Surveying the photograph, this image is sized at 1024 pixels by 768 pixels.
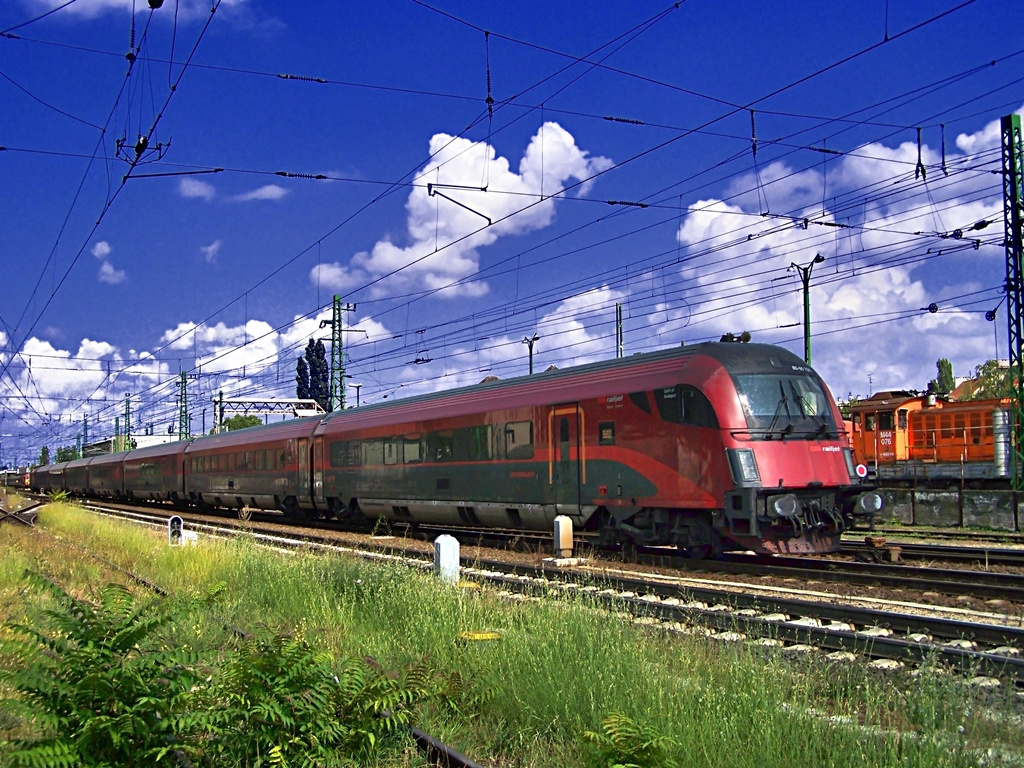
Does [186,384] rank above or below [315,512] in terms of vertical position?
above

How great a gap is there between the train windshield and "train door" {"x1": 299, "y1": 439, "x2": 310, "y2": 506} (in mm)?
16316

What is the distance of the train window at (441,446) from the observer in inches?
Answer: 754

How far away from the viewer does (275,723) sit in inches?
190

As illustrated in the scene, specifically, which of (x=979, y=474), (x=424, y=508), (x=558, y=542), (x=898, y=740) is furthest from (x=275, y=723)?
(x=979, y=474)

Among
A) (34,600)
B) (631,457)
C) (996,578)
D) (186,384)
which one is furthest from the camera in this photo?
(186,384)

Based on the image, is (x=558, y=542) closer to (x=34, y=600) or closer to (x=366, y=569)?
(x=366, y=569)

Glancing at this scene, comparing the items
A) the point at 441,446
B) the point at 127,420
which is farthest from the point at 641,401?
the point at 127,420

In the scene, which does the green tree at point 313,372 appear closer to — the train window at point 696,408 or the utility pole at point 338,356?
the utility pole at point 338,356

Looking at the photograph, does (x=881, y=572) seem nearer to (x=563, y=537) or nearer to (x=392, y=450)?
(x=563, y=537)

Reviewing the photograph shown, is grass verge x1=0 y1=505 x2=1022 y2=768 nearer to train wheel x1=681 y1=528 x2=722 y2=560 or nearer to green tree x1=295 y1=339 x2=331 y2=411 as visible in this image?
train wheel x1=681 y1=528 x2=722 y2=560

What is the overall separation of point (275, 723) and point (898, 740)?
10.6 feet

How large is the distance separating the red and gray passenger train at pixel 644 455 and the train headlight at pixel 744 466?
16mm

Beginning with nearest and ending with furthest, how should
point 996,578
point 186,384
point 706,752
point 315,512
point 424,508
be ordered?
point 706,752, point 996,578, point 424,508, point 315,512, point 186,384

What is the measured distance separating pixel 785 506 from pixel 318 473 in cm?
1616
